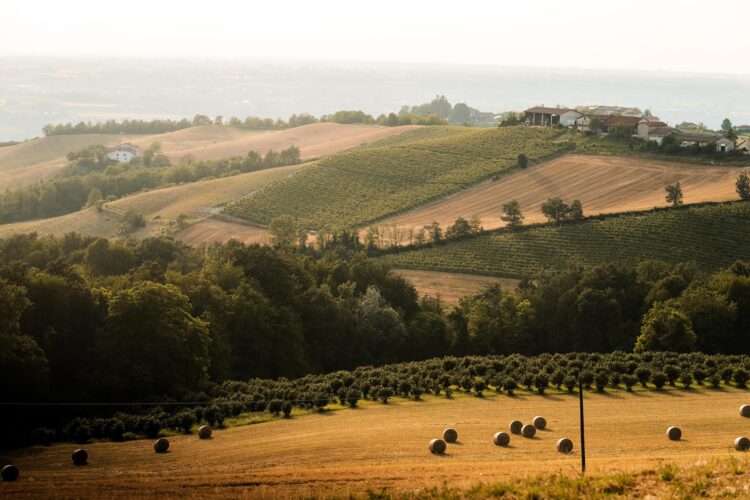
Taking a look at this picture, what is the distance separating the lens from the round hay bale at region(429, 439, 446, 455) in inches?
1345

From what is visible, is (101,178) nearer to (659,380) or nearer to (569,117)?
(569,117)

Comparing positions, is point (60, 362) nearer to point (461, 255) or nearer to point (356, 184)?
point (461, 255)

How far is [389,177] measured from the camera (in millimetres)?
109875

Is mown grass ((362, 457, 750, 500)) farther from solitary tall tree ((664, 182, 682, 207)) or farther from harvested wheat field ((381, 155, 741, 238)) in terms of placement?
harvested wheat field ((381, 155, 741, 238))

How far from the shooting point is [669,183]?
9238 cm

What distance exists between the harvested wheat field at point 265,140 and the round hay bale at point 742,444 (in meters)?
105

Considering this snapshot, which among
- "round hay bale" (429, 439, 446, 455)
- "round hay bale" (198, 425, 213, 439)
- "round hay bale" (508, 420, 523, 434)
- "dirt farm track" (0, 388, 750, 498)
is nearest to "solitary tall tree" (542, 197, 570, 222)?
"dirt farm track" (0, 388, 750, 498)

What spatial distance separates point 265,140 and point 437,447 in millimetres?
124170

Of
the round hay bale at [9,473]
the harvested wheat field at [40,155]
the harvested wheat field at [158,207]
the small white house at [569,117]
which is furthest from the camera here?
the harvested wheat field at [40,155]

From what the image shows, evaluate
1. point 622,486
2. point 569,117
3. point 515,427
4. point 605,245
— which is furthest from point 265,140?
point 622,486

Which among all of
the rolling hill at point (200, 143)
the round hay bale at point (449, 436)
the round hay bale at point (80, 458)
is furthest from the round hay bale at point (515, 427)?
the rolling hill at point (200, 143)

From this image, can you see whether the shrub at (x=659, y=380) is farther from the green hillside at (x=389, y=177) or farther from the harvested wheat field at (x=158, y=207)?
the harvested wheat field at (x=158, y=207)

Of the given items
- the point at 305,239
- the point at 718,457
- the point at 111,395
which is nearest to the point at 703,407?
the point at 718,457

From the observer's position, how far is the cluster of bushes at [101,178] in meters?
116
